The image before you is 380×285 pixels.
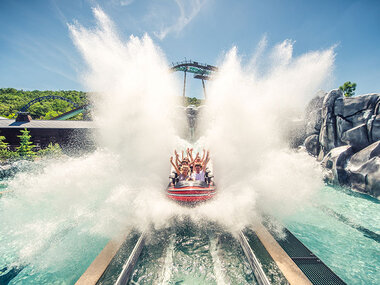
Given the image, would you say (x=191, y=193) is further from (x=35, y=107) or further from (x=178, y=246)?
(x=35, y=107)

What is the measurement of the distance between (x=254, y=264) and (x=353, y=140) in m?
10.9

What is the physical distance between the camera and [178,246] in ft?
13.3

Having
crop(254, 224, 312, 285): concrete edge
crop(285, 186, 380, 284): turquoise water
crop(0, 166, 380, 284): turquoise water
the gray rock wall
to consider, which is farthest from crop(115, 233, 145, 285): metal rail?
the gray rock wall

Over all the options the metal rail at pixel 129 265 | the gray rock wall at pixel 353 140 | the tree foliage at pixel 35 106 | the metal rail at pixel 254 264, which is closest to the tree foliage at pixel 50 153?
the metal rail at pixel 129 265

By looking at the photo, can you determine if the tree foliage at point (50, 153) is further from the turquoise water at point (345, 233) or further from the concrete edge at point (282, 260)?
the turquoise water at point (345, 233)

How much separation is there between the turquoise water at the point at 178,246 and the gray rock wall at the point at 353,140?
240 cm

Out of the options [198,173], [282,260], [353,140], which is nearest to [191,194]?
[198,173]

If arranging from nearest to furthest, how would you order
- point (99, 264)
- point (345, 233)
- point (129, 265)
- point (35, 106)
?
point (129, 265) < point (99, 264) < point (345, 233) < point (35, 106)

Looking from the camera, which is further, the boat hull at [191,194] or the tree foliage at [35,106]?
the tree foliage at [35,106]

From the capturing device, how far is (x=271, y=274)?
10.3ft

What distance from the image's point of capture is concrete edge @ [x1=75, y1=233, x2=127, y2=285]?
2.97 metres

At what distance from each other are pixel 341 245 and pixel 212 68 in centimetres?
2574

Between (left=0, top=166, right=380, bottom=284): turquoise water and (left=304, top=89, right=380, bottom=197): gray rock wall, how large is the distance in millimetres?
2404

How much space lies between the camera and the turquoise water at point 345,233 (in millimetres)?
3564
